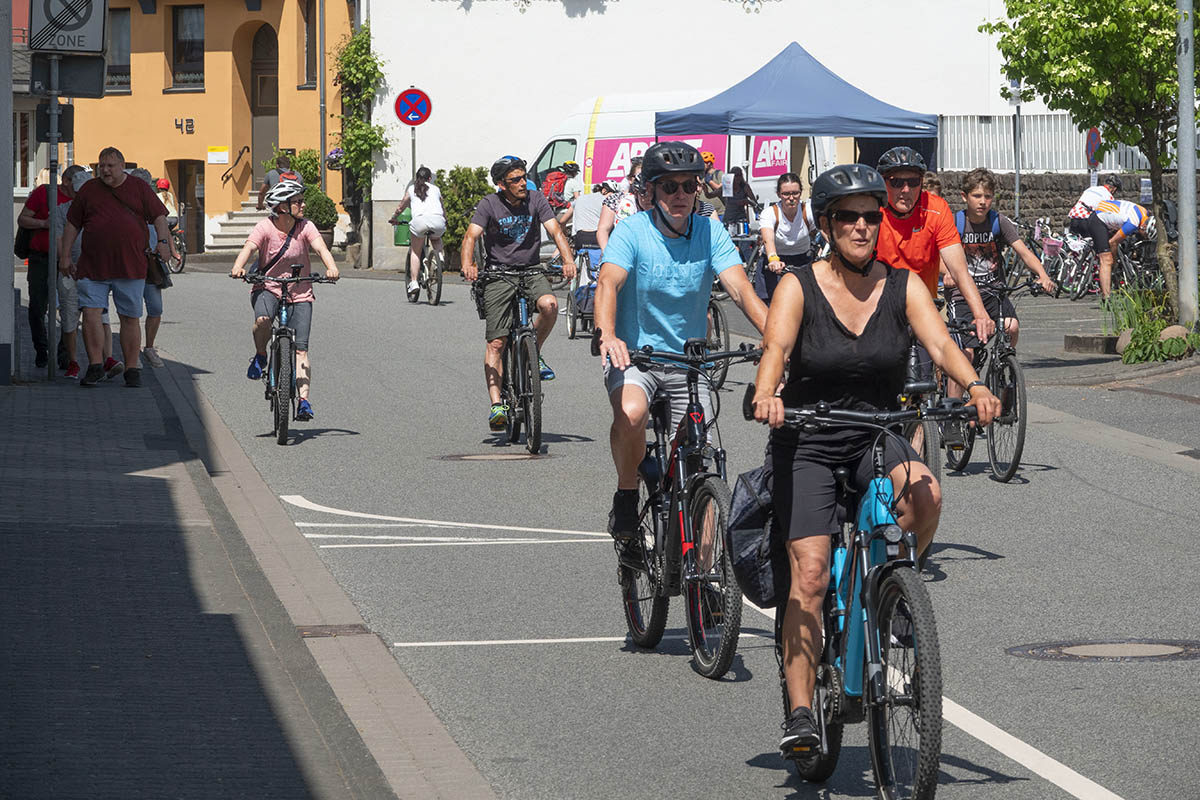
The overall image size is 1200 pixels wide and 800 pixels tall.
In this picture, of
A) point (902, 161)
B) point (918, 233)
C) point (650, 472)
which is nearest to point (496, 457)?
point (918, 233)

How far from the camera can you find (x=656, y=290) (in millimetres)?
7879

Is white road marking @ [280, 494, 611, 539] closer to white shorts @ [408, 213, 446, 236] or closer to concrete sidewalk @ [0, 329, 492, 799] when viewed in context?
→ concrete sidewalk @ [0, 329, 492, 799]

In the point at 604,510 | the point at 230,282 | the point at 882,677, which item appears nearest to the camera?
the point at 882,677

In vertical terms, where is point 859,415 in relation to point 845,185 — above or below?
below

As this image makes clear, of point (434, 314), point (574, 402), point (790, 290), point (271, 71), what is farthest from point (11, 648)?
point (271, 71)

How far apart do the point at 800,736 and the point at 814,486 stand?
0.70m

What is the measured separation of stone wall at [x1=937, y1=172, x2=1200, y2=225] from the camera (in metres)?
34.8

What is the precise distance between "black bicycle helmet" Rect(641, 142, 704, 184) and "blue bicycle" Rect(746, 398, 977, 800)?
86.4 inches

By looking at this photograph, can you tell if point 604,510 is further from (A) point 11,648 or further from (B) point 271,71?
(B) point 271,71

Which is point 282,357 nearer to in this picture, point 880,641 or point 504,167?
point 504,167

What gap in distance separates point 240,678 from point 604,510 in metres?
4.61

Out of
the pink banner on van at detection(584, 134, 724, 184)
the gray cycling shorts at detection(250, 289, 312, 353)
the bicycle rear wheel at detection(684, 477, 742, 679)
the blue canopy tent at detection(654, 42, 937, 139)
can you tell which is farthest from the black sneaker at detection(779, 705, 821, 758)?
the pink banner on van at detection(584, 134, 724, 184)

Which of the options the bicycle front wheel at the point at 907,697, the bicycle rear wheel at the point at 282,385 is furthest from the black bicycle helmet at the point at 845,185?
the bicycle rear wheel at the point at 282,385

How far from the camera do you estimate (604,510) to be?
11344mm
